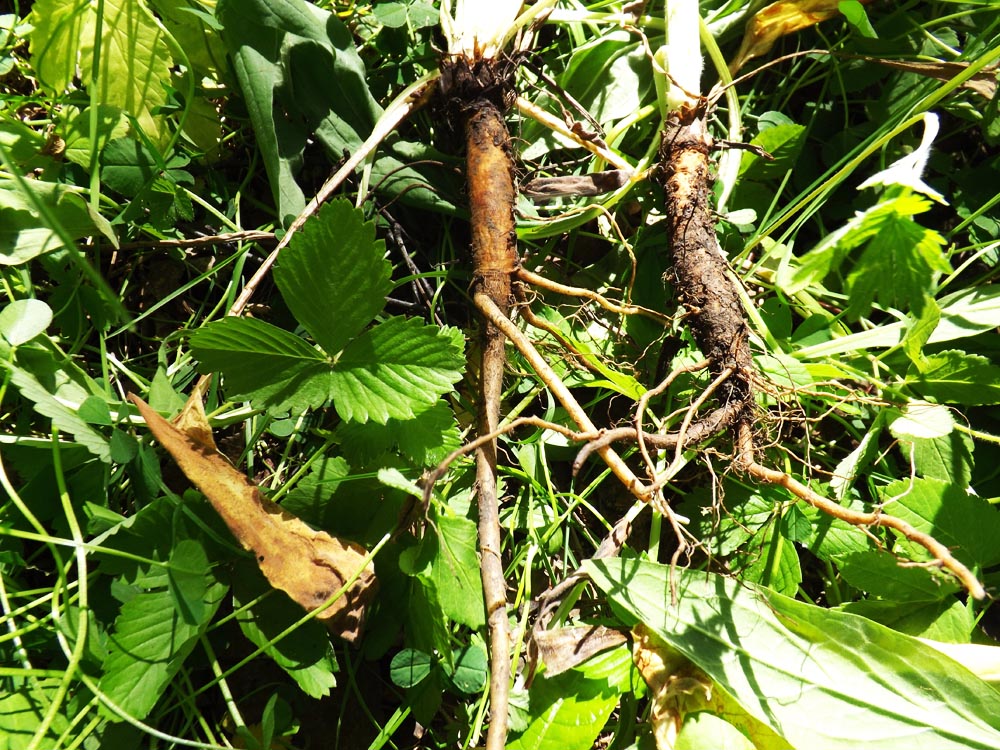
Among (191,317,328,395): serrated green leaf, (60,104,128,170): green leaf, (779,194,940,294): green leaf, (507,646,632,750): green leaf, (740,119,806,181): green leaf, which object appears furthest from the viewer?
(740,119,806,181): green leaf

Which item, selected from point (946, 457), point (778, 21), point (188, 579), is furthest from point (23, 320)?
point (946, 457)

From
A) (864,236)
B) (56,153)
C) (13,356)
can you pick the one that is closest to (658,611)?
(864,236)

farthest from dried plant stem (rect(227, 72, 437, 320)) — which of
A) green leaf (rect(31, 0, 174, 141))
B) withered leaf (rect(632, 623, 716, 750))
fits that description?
withered leaf (rect(632, 623, 716, 750))

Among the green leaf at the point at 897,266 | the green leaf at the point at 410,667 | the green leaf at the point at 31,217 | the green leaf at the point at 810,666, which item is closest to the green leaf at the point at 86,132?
the green leaf at the point at 31,217

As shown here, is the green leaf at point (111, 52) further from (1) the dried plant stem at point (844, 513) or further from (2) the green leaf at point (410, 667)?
(1) the dried plant stem at point (844, 513)

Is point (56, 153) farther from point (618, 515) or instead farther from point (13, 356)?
point (618, 515)

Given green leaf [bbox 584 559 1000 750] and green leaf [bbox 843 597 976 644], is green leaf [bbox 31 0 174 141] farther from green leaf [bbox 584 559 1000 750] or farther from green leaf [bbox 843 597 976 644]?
green leaf [bbox 843 597 976 644]
